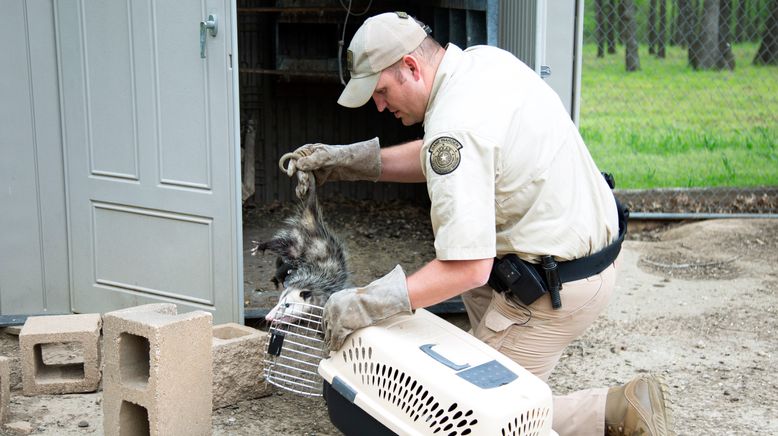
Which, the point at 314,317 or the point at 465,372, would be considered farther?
the point at 314,317

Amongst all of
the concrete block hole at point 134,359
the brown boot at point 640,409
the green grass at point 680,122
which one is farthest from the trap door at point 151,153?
the green grass at point 680,122

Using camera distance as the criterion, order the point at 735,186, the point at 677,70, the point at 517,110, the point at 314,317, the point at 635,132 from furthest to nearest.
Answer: the point at 677,70 → the point at 635,132 → the point at 735,186 → the point at 314,317 → the point at 517,110

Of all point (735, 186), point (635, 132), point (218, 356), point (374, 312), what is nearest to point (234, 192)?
point (218, 356)

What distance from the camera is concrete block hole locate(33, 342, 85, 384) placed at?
381cm

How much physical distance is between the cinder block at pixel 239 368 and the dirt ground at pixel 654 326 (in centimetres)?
5

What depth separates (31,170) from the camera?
4430 mm

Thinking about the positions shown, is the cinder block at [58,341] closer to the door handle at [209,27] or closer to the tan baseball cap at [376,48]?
the door handle at [209,27]

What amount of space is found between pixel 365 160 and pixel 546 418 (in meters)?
1.24

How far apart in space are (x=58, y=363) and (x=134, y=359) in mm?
1197

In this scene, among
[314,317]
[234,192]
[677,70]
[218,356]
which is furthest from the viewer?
[677,70]

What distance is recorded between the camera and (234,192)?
393 centimetres

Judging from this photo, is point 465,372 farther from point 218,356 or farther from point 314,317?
point 218,356

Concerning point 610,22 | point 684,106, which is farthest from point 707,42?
point 684,106

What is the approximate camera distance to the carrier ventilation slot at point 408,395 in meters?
2.29
